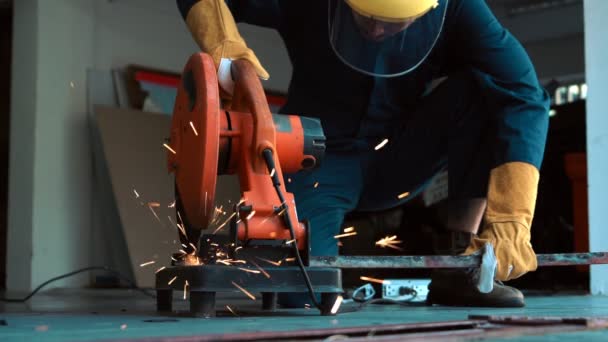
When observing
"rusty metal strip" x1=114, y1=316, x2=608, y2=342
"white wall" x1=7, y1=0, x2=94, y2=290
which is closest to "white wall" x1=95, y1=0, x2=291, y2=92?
"white wall" x1=7, y1=0, x2=94, y2=290

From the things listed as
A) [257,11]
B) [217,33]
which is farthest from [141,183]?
[217,33]

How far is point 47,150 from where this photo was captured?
21.2 feet

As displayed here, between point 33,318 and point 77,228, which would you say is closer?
point 33,318

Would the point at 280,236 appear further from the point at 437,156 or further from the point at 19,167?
the point at 19,167

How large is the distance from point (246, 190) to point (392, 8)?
2.30ft

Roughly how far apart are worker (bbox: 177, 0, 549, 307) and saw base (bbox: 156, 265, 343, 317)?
0.57 metres

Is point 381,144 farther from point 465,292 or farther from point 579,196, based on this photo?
point 579,196

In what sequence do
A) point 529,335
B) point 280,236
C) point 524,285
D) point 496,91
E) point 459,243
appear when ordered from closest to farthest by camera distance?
point 529,335 → point 280,236 → point 496,91 → point 459,243 → point 524,285

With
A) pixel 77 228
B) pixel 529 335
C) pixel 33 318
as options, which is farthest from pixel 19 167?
pixel 529 335

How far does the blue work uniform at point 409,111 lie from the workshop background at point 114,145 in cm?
242

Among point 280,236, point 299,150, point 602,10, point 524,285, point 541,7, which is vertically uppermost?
point 541,7

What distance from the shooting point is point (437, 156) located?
3.12m

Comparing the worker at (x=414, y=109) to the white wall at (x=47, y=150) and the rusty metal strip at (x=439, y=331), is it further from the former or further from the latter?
the white wall at (x=47, y=150)

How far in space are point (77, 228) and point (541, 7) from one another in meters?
4.34
